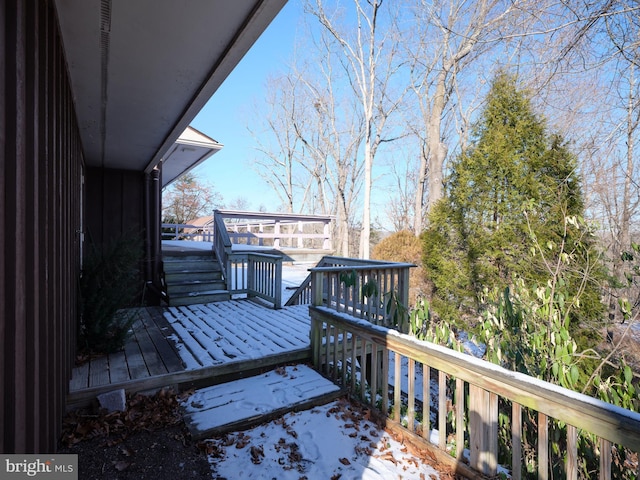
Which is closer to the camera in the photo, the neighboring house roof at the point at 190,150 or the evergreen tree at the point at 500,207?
the evergreen tree at the point at 500,207

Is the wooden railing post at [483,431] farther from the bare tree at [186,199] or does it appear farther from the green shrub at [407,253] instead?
the bare tree at [186,199]

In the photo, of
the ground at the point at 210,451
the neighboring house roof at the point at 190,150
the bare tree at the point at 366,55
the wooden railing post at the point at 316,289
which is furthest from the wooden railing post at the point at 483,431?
the bare tree at the point at 366,55

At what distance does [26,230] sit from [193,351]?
2.45 metres

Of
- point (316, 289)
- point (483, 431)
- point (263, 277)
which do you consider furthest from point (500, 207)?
point (483, 431)

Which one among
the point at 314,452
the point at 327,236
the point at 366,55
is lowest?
the point at 314,452

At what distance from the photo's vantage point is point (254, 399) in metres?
2.76

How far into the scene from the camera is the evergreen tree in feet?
15.1

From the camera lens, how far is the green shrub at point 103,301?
318cm

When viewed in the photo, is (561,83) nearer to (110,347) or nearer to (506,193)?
(506,193)

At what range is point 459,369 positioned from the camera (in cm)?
205

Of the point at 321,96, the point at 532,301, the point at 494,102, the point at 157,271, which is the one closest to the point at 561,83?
the point at 494,102

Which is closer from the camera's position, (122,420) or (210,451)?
(210,451)

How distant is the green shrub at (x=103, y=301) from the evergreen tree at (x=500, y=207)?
4.55m

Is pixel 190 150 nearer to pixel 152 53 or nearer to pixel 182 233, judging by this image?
pixel 152 53
